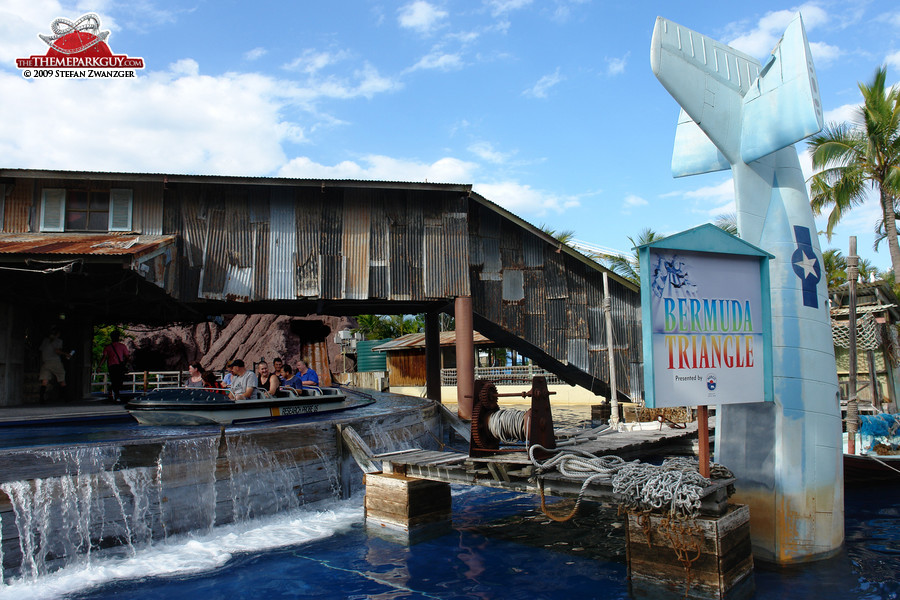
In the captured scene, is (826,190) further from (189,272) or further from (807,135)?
(189,272)

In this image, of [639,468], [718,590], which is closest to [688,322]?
[639,468]

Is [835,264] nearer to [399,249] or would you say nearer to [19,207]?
[399,249]

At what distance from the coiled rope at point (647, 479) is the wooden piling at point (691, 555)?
145 mm

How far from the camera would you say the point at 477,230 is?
19.4 meters

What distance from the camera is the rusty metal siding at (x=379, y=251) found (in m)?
18.1

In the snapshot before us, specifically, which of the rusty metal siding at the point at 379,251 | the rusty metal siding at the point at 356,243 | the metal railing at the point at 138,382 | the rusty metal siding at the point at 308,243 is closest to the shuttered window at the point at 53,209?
the metal railing at the point at 138,382

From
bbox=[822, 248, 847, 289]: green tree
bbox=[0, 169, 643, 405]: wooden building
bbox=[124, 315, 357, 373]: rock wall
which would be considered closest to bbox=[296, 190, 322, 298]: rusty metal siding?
bbox=[0, 169, 643, 405]: wooden building

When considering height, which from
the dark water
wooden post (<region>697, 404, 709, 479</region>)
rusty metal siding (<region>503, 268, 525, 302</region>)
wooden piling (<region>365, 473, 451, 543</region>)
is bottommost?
the dark water

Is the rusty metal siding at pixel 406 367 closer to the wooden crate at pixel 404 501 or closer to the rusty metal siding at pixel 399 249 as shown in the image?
the rusty metal siding at pixel 399 249

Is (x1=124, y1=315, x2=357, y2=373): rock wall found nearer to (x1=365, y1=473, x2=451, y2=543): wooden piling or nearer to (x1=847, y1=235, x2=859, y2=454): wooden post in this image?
(x1=365, y1=473, x2=451, y2=543): wooden piling

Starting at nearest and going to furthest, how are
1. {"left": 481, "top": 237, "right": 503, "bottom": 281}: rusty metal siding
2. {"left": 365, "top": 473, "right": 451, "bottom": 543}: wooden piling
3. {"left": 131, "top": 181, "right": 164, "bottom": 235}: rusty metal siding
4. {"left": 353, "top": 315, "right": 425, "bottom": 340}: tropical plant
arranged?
{"left": 365, "top": 473, "right": 451, "bottom": 543}: wooden piling, {"left": 131, "top": 181, "right": 164, "bottom": 235}: rusty metal siding, {"left": 481, "top": 237, "right": 503, "bottom": 281}: rusty metal siding, {"left": 353, "top": 315, "right": 425, "bottom": 340}: tropical plant

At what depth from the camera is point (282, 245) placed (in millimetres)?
17734

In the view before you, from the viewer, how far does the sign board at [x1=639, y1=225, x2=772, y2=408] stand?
271 inches

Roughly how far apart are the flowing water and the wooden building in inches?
298
